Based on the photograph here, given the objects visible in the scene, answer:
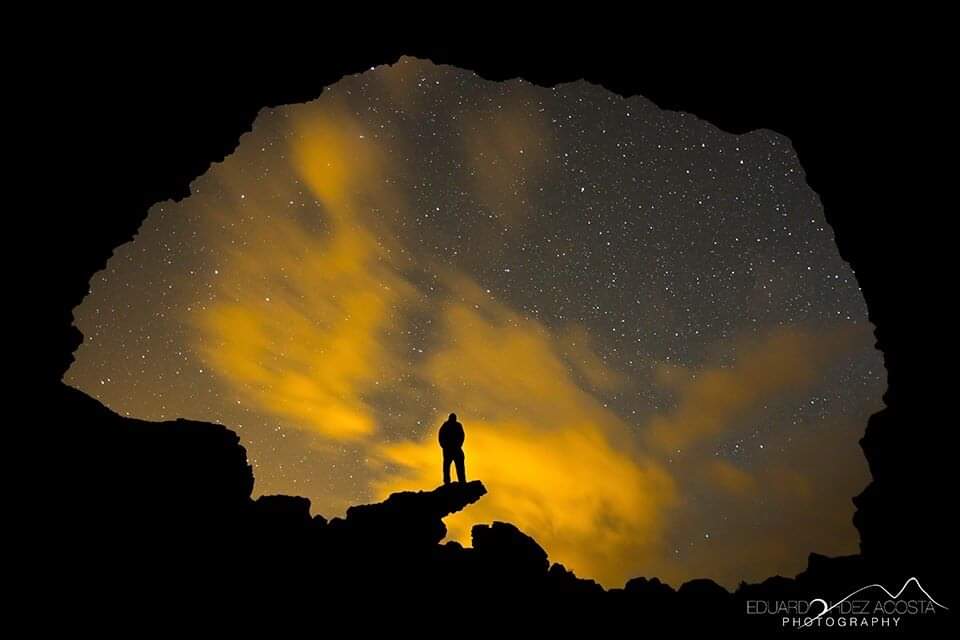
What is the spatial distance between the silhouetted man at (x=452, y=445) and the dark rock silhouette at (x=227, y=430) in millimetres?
1798

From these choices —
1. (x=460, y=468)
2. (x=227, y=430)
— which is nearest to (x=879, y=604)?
(x=460, y=468)

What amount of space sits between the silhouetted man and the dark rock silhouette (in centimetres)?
180

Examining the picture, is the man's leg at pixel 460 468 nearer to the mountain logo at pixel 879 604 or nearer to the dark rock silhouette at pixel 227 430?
the dark rock silhouette at pixel 227 430

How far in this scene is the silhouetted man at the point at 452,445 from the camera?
50.1 feet

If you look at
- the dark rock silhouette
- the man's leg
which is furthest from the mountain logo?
the man's leg

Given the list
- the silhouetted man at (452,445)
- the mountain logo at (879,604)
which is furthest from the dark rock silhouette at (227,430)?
the silhouetted man at (452,445)

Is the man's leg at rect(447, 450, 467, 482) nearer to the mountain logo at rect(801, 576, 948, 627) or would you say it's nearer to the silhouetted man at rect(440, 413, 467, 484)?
the silhouetted man at rect(440, 413, 467, 484)

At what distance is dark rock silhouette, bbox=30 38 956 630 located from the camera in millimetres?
9914

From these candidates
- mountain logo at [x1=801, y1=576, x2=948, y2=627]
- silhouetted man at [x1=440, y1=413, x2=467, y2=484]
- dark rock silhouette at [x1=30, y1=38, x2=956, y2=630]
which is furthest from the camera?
silhouetted man at [x1=440, y1=413, x2=467, y2=484]

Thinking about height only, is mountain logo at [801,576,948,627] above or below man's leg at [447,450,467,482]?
below

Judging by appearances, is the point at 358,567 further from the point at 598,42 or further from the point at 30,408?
the point at 598,42

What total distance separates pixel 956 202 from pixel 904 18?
311 centimetres

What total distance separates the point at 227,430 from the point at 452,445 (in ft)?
17.7

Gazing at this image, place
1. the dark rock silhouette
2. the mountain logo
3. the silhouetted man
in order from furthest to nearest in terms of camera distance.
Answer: the silhouetted man
the dark rock silhouette
the mountain logo
